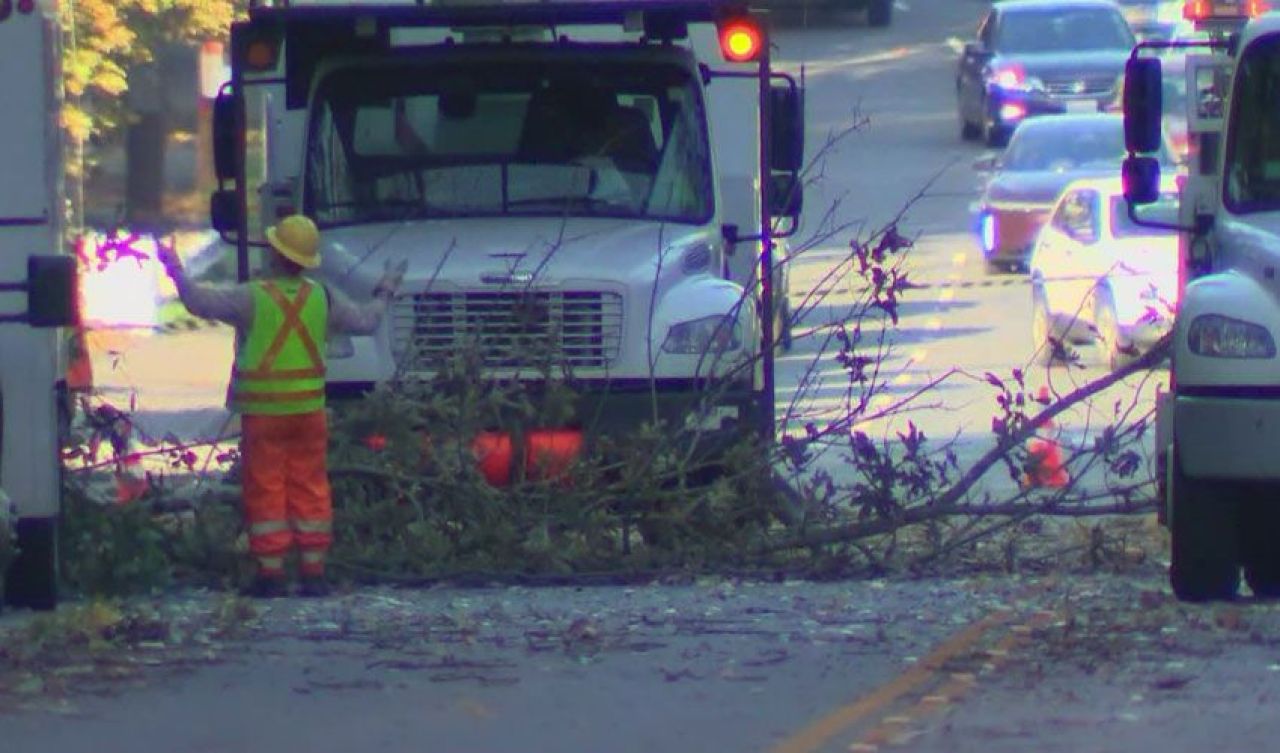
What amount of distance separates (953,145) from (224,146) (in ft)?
85.3

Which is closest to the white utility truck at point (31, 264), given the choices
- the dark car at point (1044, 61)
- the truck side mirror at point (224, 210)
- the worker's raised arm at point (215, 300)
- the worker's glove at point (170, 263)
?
the worker's glove at point (170, 263)

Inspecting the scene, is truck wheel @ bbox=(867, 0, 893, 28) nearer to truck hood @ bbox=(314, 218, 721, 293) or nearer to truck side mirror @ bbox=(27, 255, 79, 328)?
truck hood @ bbox=(314, 218, 721, 293)

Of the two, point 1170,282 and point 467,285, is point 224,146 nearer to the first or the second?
point 467,285

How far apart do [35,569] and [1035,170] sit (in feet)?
63.1

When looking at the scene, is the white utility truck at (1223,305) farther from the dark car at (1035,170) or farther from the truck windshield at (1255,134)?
the dark car at (1035,170)

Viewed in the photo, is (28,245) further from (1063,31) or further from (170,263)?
(1063,31)

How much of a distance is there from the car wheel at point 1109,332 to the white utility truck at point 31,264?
1102 cm

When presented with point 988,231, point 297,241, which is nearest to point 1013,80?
point 988,231

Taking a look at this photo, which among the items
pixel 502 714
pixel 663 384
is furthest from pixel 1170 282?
pixel 502 714

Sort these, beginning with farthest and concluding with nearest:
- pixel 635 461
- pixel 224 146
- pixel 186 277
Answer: pixel 224 146 → pixel 635 461 → pixel 186 277

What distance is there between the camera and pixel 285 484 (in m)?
11.1

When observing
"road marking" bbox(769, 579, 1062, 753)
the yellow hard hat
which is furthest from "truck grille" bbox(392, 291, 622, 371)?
"road marking" bbox(769, 579, 1062, 753)

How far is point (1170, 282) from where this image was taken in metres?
21.2

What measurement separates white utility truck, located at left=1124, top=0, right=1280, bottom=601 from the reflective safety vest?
3.28 meters
